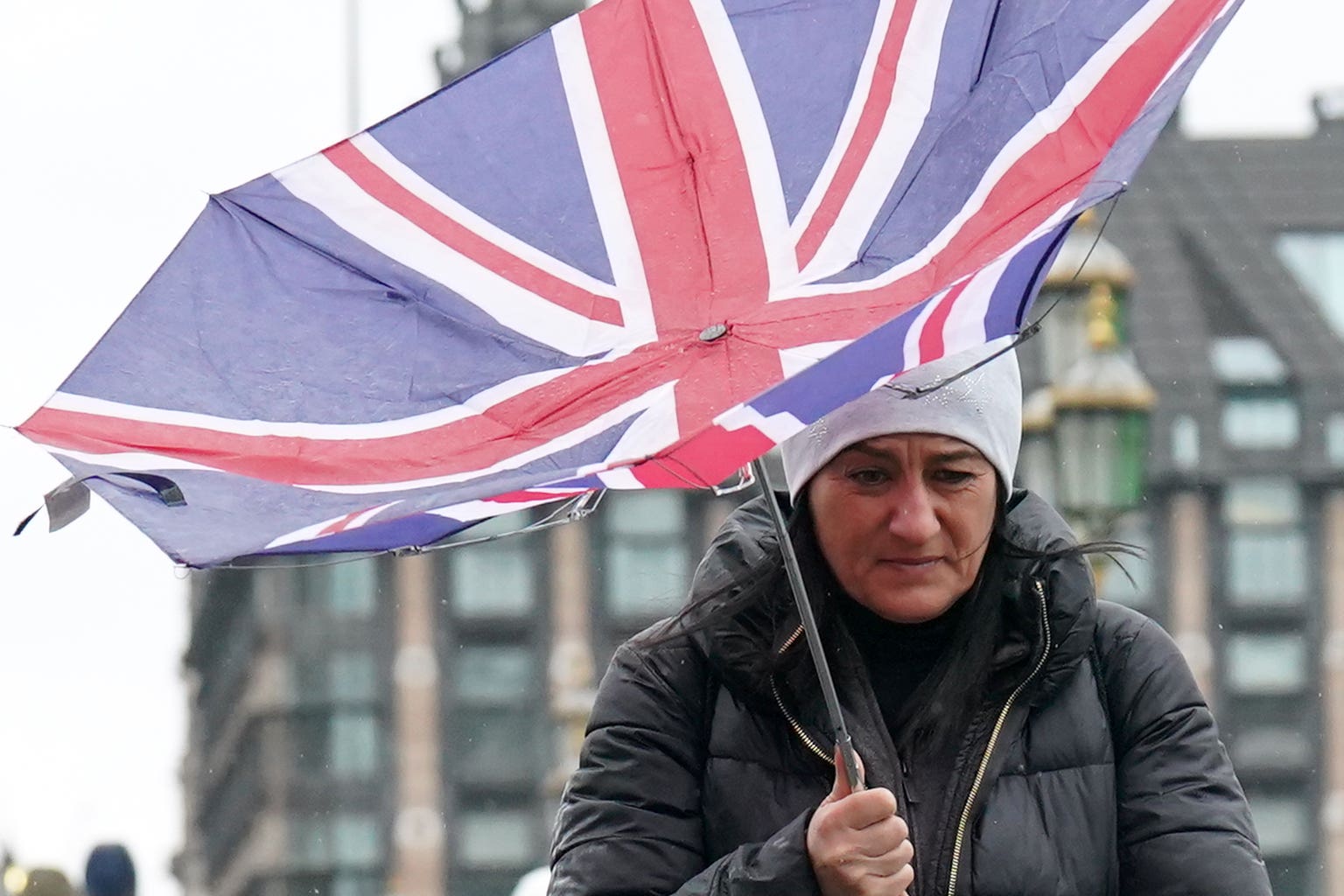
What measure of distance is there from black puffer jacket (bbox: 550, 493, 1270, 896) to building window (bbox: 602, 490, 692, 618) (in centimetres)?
6203

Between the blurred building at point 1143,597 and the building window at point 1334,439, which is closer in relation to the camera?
the building window at point 1334,439

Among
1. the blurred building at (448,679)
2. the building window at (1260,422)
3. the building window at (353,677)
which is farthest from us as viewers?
the building window at (353,677)

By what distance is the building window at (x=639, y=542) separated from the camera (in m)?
65.9

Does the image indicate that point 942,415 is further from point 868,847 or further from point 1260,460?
point 1260,460

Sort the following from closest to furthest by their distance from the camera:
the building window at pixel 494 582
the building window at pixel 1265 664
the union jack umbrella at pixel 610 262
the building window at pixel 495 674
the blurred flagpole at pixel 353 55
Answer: the union jack umbrella at pixel 610 262 → the blurred flagpole at pixel 353 55 → the building window at pixel 1265 664 → the building window at pixel 495 674 → the building window at pixel 494 582

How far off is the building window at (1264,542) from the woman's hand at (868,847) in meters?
62.2

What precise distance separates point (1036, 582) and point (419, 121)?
78 centimetres

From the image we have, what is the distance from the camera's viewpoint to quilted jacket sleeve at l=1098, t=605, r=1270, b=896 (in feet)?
9.41

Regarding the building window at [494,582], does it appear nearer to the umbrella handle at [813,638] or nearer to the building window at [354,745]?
the building window at [354,745]

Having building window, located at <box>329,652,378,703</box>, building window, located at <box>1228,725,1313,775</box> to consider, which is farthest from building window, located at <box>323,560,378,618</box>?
building window, located at <box>1228,725,1313,775</box>

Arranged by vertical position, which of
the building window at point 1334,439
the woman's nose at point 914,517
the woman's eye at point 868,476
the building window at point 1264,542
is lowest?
the woman's nose at point 914,517

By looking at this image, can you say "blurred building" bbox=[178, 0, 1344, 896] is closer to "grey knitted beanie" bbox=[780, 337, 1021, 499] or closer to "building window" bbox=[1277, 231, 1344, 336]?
"building window" bbox=[1277, 231, 1344, 336]

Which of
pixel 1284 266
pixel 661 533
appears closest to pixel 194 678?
pixel 661 533

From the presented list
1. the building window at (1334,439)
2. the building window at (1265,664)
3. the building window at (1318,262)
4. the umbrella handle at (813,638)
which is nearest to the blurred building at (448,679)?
the building window at (1265,664)
